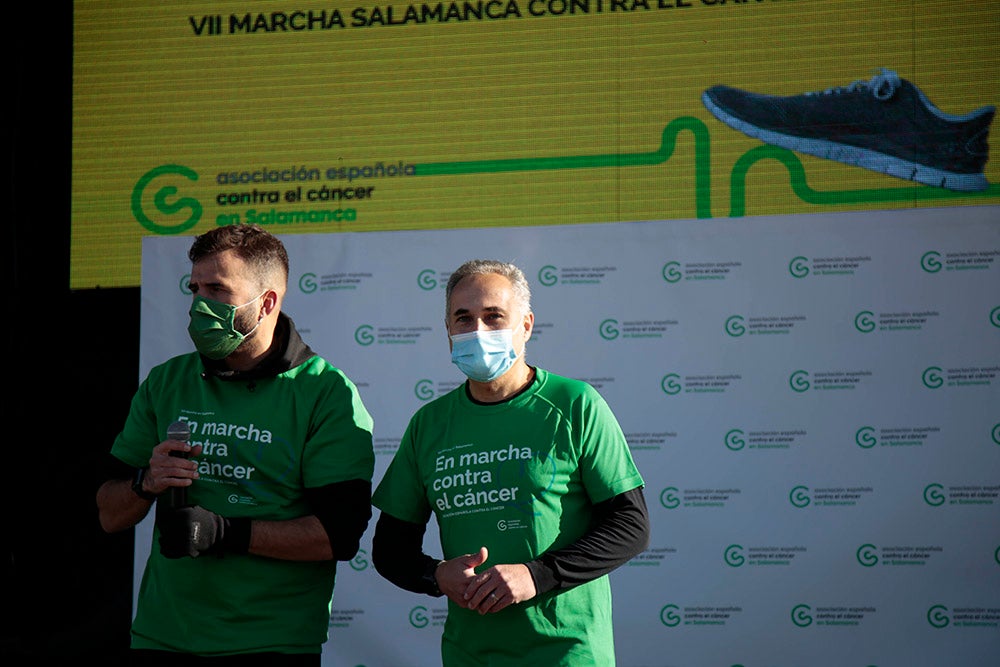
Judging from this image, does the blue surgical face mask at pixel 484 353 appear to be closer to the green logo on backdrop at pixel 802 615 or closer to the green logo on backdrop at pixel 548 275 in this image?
the green logo on backdrop at pixel 548 275

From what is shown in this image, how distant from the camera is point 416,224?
4.27 m

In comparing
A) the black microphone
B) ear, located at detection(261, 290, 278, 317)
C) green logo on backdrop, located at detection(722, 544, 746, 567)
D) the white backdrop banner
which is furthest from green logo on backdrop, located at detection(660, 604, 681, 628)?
the black microphone

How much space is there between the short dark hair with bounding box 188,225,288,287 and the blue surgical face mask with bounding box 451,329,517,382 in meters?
0.44

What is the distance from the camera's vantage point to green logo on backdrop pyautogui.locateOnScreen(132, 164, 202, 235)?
4.41 meters

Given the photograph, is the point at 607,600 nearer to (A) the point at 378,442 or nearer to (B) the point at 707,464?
(B) the point at 707,464

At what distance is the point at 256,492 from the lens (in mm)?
2182

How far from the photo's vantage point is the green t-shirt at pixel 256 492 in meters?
2.13

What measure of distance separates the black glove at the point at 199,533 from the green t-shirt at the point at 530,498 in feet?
1.29

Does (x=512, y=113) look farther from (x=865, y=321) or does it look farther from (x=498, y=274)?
(x=498, y=274)

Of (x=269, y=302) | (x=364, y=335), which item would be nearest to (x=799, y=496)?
(x=364, y=335)

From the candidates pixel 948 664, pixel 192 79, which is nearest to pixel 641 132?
pixel 192 79

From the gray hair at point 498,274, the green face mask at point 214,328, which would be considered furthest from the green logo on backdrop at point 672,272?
the green face mask at point 214,328

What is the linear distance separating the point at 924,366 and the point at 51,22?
12.3 ft

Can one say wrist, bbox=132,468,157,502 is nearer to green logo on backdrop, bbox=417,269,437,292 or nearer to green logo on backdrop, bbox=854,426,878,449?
green logo on backdrop, bbox=417,269,437,292
